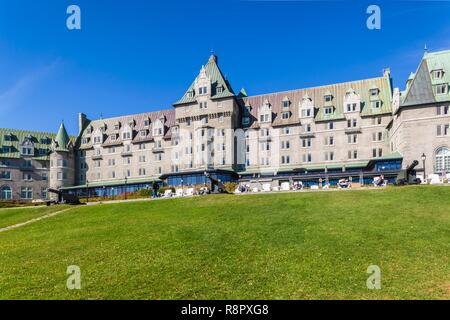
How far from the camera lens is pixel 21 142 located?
302ft

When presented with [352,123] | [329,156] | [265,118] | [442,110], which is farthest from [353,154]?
[265,118]

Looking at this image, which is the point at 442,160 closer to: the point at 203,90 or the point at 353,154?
the point at 353,154

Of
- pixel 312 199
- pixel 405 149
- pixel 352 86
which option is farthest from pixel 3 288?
pixel 352 86

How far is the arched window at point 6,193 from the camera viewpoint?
8706cm

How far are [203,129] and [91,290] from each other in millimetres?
59297

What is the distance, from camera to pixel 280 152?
72.3 meters

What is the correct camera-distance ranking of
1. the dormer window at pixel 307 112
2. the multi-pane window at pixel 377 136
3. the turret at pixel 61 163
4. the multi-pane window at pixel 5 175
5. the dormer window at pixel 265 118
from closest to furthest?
the multi-pane window at pixel 377 136 < the dormer window at pixel 307 112 < the dormer window at pixel 265 118 < the multi-pane window at pixel 5 175 < the turret at pixel 61 163

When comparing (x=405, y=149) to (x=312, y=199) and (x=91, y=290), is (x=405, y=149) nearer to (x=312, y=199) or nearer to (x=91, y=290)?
(x=312, y=199)

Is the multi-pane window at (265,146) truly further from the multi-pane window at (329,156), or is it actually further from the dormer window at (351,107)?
the dormer window at (351,107)

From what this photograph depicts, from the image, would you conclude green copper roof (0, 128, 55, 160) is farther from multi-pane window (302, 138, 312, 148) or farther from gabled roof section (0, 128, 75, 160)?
multi-pane window (302, 138, 312, 148)

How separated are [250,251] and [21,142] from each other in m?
91.7

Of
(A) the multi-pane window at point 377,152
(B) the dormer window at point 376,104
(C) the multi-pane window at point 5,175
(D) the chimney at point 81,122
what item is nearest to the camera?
(A) the multi-pane window at point 377,152

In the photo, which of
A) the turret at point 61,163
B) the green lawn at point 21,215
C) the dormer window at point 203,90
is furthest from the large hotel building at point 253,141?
the green lawn at point 21,215

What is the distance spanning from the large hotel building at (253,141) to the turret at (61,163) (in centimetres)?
26
